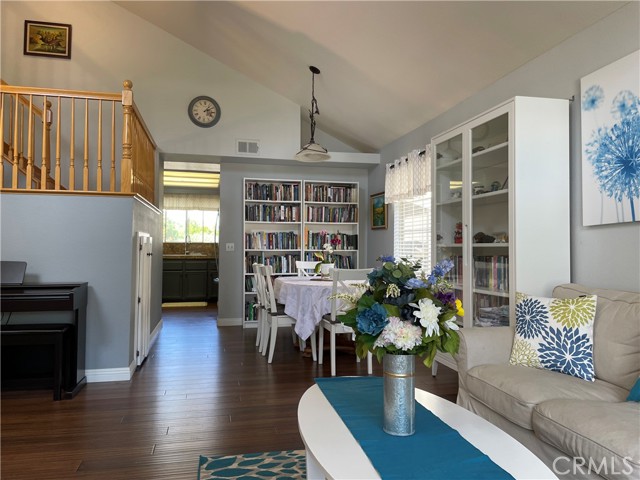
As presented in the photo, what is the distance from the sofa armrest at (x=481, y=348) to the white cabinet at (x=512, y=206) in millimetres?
364

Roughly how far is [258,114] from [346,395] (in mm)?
4721

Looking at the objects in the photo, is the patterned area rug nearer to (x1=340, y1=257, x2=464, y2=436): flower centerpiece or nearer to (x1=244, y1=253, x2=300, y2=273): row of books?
(x1=340, y1=257, x2=464, y2=436): flower centerpiece

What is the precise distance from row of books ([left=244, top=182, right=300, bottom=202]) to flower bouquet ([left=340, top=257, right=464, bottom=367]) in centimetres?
483

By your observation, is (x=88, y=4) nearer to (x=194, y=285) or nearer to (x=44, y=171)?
(x=44, y=171)

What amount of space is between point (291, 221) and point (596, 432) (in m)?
5.07

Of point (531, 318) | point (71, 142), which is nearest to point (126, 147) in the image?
point (71, 142)

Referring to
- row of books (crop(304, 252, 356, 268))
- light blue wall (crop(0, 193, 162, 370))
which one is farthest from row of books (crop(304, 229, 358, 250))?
light blue wall (crop(0, 193, 162, 370))

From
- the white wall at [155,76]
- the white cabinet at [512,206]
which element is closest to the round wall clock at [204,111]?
the white wall at [155,76]

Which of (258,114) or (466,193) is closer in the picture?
(466,193)

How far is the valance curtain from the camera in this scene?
9.68 metres

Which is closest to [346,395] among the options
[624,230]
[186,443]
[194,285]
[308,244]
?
[186,443]

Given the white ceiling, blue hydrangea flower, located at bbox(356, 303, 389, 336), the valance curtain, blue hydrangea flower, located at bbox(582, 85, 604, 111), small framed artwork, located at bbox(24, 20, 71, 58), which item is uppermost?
small framed artwork, located at bbox(24, 20, 71, 58)

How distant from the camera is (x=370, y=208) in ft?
21.2

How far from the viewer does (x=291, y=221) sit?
6289 mm
